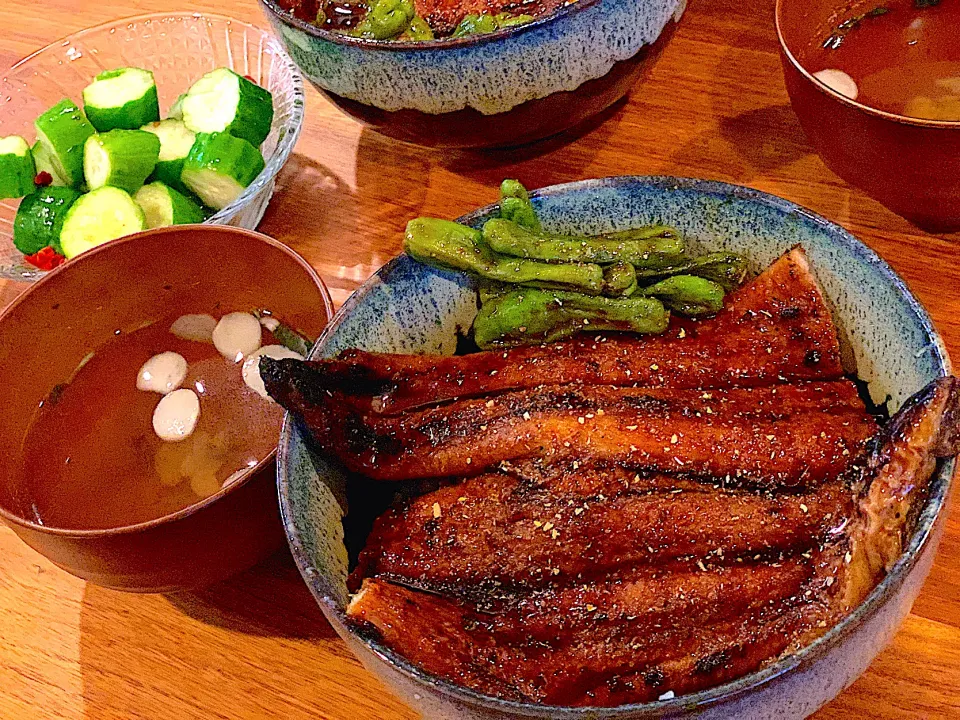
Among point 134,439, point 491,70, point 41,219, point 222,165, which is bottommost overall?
point 134,439

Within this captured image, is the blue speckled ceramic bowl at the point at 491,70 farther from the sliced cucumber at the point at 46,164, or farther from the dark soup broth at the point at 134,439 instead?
the sliced cucumber at the point at 46,164

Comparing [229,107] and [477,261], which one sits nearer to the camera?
[477,261]

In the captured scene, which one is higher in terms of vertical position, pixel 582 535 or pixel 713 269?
pixel 713 269

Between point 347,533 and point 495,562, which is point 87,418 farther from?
point 495,562

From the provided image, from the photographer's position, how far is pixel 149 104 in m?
1.75

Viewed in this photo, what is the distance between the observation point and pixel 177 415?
1.27 m

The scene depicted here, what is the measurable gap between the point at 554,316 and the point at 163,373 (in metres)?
0.60

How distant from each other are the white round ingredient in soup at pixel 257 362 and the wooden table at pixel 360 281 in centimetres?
25

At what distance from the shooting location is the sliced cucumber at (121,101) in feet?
5.65

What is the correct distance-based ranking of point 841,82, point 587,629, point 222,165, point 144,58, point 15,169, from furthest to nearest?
1. point 144,58
2. point 15,169
3. point 222,165
4. point 841,82
5. point 587,629

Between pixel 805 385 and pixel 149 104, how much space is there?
1355 mm

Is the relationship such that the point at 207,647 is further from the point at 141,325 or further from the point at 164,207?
the point at 164,207

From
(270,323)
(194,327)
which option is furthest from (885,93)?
(194,327)

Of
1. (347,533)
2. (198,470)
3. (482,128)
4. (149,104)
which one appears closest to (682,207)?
(482,128)
